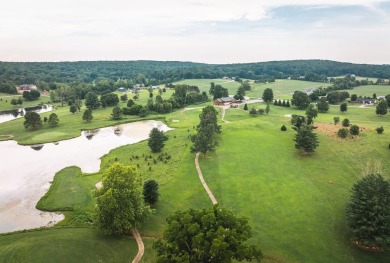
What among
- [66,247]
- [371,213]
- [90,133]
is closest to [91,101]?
[90,133]

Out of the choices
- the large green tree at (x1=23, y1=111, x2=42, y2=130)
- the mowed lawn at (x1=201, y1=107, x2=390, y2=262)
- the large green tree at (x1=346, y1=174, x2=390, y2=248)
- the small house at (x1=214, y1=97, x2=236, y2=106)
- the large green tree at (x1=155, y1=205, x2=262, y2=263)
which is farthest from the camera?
the small house at (x1=214, y1=97, x2=236, y2=106)

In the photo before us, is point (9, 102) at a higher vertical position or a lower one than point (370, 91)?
lower

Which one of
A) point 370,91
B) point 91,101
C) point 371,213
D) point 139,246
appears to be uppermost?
point 370,91

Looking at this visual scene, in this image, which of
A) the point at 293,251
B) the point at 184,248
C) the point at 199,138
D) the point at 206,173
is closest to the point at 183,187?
the point at 206,173

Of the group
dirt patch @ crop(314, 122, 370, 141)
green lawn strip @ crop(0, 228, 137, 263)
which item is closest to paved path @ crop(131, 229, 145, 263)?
green lawn strip @ crop(0, 228, 137, 263)

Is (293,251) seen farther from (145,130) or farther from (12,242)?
(145,130)

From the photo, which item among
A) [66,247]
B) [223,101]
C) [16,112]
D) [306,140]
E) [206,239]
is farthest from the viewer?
[223,101]

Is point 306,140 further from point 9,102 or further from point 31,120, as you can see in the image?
point 9,102

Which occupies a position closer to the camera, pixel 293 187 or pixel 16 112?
pixel 293 187

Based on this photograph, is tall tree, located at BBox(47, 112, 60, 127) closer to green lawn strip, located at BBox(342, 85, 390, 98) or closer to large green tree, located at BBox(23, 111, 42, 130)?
large green tree, located at BBox(23, 111, 42, 130)
